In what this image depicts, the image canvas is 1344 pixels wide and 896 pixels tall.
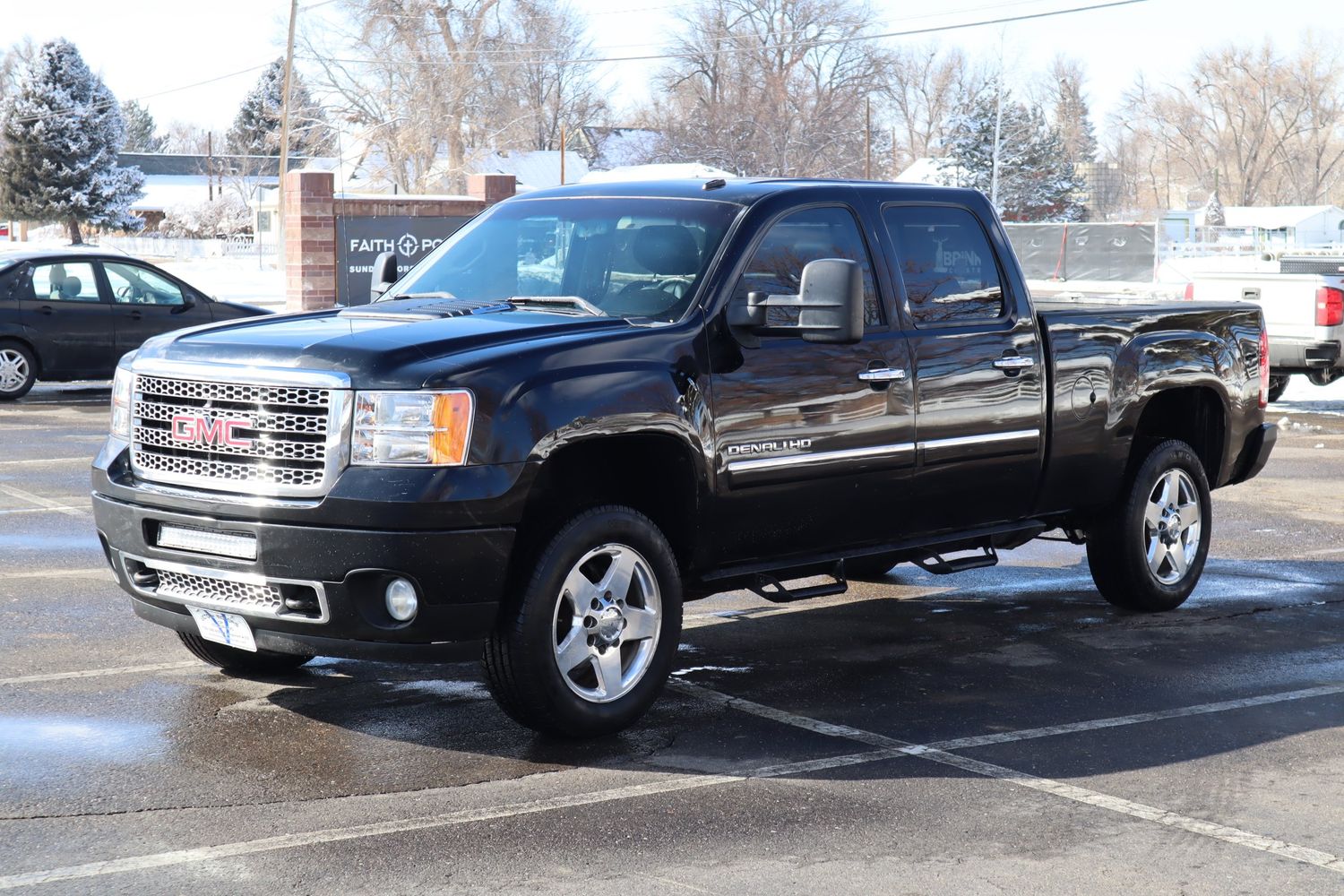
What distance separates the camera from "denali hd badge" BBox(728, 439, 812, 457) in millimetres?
6043

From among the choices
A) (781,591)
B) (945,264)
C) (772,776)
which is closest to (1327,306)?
(945,264)

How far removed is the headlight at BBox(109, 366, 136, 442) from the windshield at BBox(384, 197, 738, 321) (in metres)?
1.33

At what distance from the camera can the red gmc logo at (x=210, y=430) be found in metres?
5.42

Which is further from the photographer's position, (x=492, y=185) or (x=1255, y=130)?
(x=1255, y=130)

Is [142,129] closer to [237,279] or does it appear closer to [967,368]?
[237,279]

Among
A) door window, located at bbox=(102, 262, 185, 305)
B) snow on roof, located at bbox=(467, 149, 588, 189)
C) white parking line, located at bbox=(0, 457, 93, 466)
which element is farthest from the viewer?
snow on roof, located at bbox=(467, 149, 588, 189)

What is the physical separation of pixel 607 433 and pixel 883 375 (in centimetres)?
148

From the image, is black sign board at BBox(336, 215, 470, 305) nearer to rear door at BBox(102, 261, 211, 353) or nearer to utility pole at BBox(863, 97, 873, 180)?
rear door at BBox(102, 261, 211, 353)

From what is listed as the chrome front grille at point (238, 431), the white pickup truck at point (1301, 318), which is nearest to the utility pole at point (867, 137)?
the white pickup truck at point (1301, 318)

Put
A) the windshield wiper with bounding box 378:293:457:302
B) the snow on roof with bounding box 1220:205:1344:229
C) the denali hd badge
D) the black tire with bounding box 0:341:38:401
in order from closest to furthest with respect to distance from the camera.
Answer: the denali hd badge → the windshield wiper with bounding box 378:293:457:302 → the black tire with bounding box 0:341:38:401 → the snow on roof with bounding box 1220:205:1344:229

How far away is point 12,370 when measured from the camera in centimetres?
1789

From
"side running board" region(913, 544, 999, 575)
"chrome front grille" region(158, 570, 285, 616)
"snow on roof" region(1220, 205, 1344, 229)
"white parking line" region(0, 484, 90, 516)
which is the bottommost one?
"white parking line" region(0, 484, 90, 516)

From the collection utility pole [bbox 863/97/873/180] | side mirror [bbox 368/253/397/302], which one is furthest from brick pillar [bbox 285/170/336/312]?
utility pole [bbox 863/97/873/180]

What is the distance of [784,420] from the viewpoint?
6.22 metres
